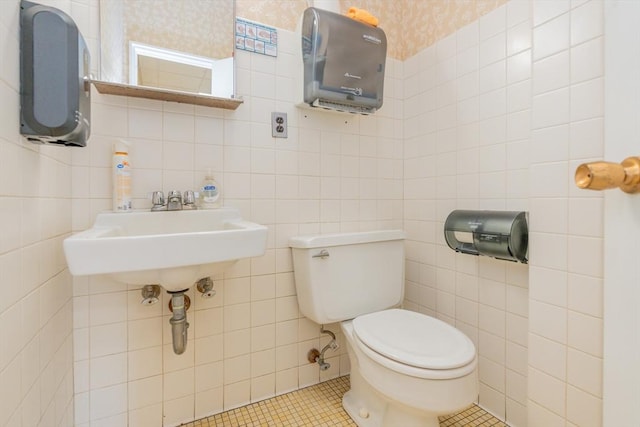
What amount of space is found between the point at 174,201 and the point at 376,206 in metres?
0.97

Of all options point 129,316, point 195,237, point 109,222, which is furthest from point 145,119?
point 129,316

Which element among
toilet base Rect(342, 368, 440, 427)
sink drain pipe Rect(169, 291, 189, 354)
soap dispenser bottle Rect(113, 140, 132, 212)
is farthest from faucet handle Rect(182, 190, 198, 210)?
toilet base Rect(342, 368, 440, 427)

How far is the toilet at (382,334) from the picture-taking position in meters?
0.91

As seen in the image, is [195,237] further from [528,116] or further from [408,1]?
[408,1]

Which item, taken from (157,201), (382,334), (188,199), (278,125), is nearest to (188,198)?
(188,199)

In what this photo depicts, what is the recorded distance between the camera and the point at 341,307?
4.39 ft

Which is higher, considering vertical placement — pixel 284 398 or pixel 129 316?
pixel 129 316

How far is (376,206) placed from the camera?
167 centimetres

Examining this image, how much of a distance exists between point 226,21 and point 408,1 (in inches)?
40.9

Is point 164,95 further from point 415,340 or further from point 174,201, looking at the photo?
point 415,340

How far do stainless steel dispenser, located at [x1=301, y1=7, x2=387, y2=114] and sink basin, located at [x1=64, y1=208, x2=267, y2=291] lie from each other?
67 cm

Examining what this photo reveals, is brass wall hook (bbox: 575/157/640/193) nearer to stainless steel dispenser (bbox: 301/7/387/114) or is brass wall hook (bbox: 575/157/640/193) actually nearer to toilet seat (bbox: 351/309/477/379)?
toilet seat (bbox: 351/309/477/379)

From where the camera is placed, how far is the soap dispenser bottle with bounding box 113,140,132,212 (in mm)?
1105

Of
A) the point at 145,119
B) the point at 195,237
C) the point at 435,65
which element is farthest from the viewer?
the point at 435,65
